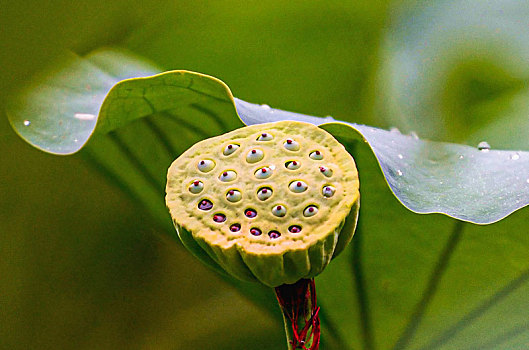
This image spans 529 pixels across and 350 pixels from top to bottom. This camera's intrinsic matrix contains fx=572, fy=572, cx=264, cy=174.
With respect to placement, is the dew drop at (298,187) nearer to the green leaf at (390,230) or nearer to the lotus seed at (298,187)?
the lotus seed at (298,187)

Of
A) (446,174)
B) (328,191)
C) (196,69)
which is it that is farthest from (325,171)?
(196,69)

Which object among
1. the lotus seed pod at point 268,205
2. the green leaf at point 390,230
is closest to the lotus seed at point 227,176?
the lotus seed pod at point 268,205

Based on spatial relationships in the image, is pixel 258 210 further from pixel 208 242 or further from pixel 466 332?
pixel 466 332

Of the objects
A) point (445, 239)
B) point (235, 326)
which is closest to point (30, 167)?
point (235, 326)

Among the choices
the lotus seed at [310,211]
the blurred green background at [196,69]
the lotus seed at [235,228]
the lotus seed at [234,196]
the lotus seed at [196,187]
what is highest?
the lotus seed at [310,211]

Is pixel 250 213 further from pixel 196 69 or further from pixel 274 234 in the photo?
pixel 196 69

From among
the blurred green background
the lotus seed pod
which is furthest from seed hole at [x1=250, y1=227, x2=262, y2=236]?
the blurred green background

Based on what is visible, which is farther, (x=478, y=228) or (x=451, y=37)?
(x=451, y=37)
